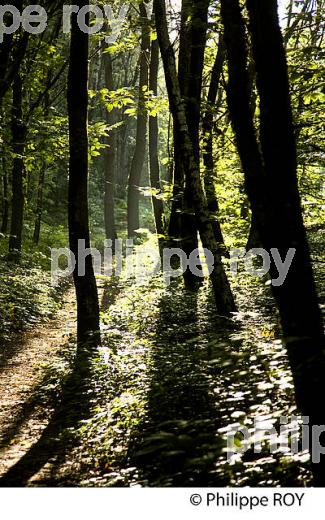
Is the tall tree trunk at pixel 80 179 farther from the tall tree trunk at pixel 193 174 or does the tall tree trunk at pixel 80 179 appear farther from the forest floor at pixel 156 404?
the tall tree trunk at pixel 193 174

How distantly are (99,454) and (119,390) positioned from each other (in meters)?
1.45

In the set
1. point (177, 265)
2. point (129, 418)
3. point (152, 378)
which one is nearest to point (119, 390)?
point (152, 378)

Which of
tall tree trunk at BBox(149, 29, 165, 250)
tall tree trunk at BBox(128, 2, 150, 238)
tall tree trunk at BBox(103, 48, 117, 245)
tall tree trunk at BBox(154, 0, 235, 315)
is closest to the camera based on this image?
tall tree trunk at BBox(154, 0, 235, 315)

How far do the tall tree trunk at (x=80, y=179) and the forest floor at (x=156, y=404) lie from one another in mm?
370

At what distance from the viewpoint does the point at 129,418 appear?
570 centimetres

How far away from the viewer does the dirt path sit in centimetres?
610

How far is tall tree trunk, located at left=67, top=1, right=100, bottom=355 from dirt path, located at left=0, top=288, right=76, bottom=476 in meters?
0.82

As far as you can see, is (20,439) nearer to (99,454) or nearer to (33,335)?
(99,454)

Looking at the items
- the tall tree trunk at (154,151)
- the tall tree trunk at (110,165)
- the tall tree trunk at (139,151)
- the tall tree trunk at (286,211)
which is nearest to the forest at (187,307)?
the tall tree trunk at (286,211)

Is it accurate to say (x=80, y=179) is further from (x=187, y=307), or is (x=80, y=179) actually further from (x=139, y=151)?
(x=139, y=151)

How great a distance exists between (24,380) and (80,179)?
3422mm

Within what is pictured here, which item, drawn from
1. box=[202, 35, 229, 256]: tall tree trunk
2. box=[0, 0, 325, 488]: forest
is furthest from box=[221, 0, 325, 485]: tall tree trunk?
box=[202, 35, 229, 256]: tall tree trunk

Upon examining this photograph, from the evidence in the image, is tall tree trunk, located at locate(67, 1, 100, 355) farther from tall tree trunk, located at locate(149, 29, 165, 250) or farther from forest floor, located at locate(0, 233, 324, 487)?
tall tree trunk, located at locate(149, 29, 165, 250)

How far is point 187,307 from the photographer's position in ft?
35.0
